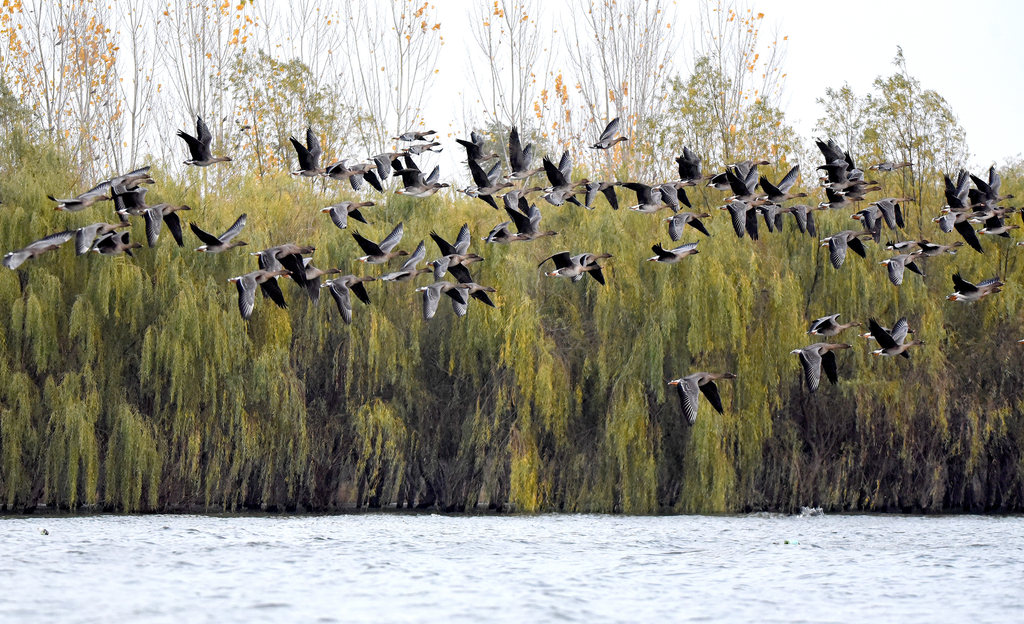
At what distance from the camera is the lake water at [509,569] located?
1058 centimetres

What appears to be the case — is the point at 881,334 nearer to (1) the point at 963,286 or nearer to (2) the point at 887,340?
(2) the point at 887,340

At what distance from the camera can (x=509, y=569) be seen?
44.8ft

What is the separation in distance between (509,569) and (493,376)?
29.4ft

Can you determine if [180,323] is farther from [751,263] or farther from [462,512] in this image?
[751,263]

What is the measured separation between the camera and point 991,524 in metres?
19.9

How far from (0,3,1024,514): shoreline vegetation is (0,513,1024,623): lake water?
1335 mm

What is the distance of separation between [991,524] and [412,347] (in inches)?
398

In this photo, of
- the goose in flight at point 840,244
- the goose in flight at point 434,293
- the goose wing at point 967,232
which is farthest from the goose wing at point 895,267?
the goose in flight at point 434,293

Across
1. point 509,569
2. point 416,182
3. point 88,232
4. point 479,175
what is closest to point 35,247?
point 88,232

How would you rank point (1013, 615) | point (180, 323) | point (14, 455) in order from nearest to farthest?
point (1013, 615) < point (14, 455) < point (180, 323)

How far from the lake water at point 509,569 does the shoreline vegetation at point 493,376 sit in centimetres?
134

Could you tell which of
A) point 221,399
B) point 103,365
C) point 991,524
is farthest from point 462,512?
point 991,524

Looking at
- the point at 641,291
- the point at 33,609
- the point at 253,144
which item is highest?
the point at 253,144

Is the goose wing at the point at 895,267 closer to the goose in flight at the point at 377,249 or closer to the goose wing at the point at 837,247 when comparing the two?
the goose wing at the point at 837,247
